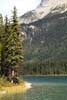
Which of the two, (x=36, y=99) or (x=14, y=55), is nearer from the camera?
(x=36, y=99)

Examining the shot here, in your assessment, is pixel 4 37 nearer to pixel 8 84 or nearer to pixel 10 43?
pixel 10 43

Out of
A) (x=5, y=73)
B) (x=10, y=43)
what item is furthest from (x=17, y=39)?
(x=5, y=73)

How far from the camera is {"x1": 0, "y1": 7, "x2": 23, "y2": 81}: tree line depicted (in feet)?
308

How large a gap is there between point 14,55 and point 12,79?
607 centimetres

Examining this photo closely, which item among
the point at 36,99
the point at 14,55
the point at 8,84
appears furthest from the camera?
the point at 14,55

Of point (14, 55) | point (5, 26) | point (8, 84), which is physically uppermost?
point (5, 26)

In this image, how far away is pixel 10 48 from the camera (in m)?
93.5

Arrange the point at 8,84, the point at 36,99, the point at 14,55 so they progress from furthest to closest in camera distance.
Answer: the point at 14,55
the point at 8,84
the point at 36,99

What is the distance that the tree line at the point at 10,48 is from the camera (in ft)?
308

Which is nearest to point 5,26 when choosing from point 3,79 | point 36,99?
point 3,79

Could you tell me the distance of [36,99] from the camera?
60.0 metres

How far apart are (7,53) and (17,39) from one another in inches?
176

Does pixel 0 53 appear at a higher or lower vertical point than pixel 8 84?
higher

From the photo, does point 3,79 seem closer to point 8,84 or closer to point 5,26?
point 8,84
